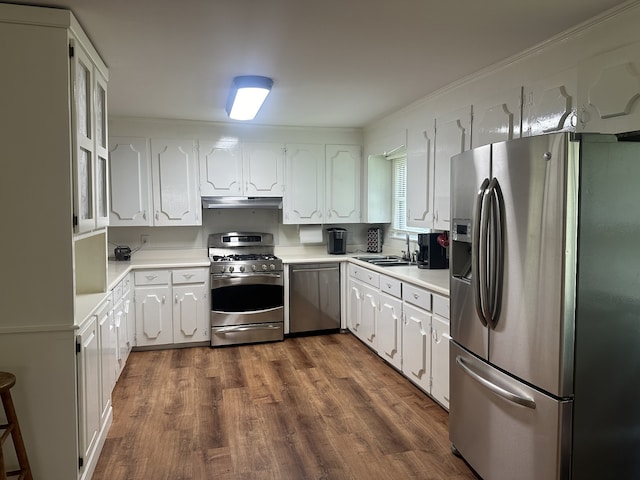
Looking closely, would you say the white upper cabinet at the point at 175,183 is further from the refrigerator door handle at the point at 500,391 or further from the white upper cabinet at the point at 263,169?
the refrigerator door handle at the point at 500,391

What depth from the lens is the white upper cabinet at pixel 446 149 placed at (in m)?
3.23

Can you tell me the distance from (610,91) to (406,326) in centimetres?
206

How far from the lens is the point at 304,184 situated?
16.8 ft

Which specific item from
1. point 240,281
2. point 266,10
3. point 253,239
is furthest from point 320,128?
point 266,10

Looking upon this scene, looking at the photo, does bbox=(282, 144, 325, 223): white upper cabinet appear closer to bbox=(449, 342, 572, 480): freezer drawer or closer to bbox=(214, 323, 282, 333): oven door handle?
bbox=(214, 323, 282, 333): oven door handle

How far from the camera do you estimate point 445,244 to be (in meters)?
3.79

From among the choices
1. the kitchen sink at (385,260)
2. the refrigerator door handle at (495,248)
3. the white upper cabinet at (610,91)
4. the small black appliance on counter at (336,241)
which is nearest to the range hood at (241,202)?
the small black appliance on counter at (336,241)

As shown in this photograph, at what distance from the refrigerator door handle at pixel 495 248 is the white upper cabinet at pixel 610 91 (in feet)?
1.93

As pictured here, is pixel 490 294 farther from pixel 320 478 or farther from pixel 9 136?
pixel 9 136

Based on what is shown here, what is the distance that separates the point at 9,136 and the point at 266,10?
124cm

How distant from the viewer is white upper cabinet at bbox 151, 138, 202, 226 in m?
4.64

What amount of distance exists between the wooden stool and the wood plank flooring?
1.51 ft

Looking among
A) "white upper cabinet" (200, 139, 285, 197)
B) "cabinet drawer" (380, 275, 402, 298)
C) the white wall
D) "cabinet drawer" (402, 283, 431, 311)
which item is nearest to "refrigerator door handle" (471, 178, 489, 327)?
the white wall

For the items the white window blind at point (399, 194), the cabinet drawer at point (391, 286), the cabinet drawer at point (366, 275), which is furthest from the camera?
the white window blind at point (399, 194)
